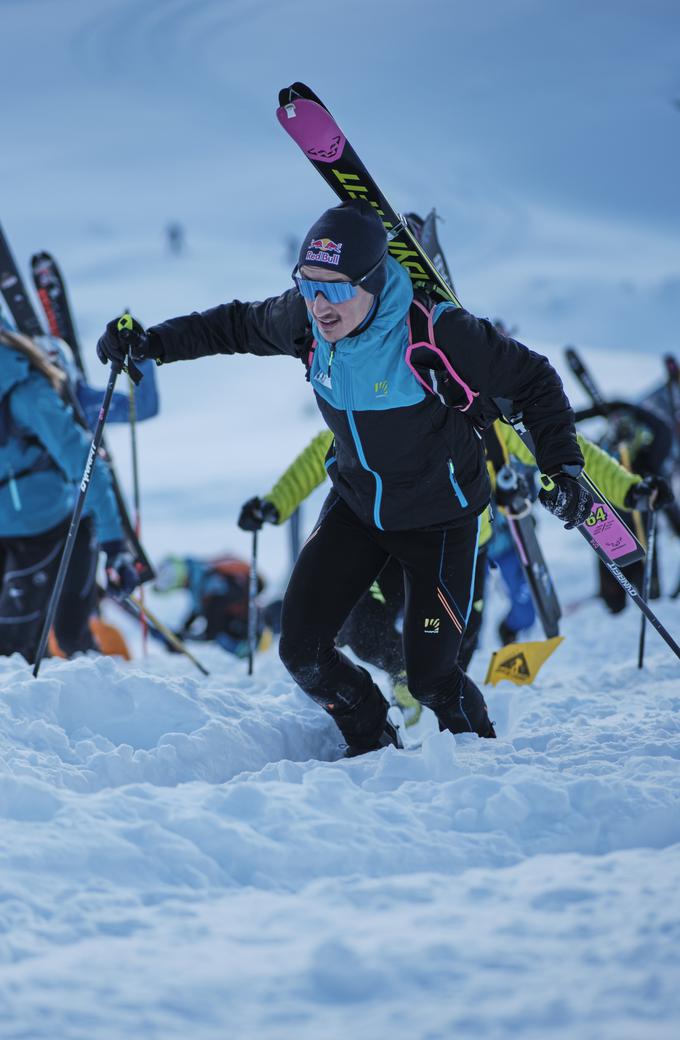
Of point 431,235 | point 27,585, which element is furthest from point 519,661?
point 27,585

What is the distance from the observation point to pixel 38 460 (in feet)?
18.5

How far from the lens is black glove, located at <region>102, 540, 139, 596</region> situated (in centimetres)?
545

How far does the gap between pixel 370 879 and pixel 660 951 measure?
76cm

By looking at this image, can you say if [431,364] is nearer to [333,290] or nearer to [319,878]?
[333,290]

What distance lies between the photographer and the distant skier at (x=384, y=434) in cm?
359

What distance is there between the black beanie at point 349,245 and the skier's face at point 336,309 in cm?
2

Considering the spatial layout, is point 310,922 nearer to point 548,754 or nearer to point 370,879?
point 370,879

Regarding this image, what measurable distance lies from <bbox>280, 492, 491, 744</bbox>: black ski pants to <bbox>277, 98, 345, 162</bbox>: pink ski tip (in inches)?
51.4

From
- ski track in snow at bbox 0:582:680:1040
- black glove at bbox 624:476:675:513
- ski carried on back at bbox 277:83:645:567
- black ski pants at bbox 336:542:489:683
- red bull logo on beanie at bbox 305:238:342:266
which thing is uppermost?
ski carried on back at bbox 277:83:645:567

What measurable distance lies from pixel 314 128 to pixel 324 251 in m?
0.73

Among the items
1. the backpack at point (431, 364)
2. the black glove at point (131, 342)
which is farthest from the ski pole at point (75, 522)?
the backpack at point (431, 364)

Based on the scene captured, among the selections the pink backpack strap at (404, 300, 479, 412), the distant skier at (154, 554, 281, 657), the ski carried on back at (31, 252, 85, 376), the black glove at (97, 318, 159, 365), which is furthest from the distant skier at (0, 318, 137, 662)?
the distant skier at (154, 554, 281, 657)

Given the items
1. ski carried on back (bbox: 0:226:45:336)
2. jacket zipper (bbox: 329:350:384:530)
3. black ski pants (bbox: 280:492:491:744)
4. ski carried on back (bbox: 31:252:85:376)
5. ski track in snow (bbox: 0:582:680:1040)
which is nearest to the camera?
ski track in snow (bbox: 0:582:680:1040)

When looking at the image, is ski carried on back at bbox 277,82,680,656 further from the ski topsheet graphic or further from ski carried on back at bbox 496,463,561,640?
ski carried on back at bbox 496,463,561,640
